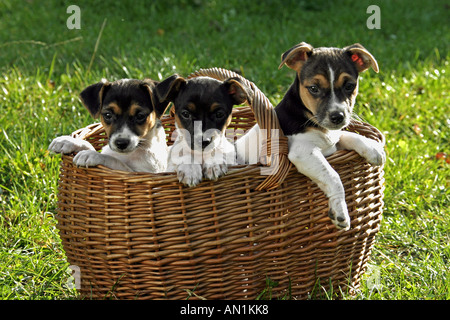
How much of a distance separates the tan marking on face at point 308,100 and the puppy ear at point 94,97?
131 centimetres

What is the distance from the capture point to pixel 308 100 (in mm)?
3621

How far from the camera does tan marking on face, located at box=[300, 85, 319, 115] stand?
3584 mm

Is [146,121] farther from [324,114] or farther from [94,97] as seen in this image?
[324,114]

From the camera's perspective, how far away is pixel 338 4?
408 inches

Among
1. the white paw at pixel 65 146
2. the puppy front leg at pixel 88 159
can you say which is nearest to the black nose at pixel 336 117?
the puppy front leg at pixel 88 159

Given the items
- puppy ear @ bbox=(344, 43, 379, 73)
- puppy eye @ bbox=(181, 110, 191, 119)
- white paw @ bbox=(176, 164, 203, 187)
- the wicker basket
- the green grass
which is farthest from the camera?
the green grass

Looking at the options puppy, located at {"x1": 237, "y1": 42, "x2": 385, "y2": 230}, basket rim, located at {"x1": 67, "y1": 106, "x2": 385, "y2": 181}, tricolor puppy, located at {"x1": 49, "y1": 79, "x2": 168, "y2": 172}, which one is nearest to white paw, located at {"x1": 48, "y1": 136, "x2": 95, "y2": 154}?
tricolor puppy, located at {"x1": 49, "y1": 79, "x2": 168, "y2": 172}

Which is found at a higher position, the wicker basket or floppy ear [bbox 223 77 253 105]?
floppy ear [bbox 223 77 253 105]

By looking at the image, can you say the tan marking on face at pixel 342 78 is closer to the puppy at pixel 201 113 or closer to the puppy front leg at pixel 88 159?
the puppy at pixel 201 113

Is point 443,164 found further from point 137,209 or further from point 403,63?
point 137,209

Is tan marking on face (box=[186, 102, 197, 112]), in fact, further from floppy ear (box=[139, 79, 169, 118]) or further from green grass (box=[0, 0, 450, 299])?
green grass (box=[0, 0, 450, 299])

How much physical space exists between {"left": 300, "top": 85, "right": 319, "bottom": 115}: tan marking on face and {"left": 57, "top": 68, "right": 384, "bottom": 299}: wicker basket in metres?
0.34

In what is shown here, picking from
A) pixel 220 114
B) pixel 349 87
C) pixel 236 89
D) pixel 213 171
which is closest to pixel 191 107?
pixel 220 114

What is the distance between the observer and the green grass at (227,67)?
4.15 metres
